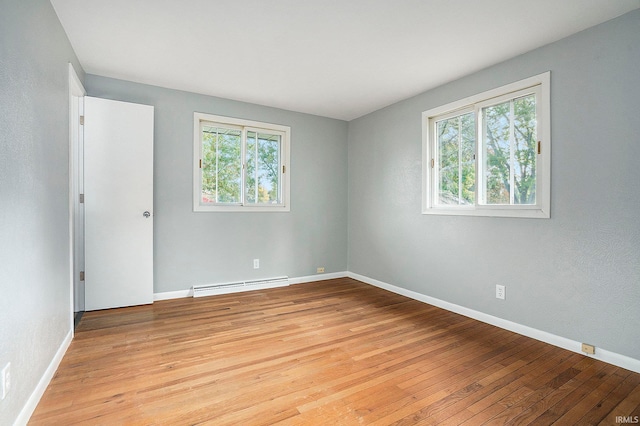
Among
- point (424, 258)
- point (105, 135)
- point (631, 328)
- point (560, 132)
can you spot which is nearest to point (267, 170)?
point (105, 135)

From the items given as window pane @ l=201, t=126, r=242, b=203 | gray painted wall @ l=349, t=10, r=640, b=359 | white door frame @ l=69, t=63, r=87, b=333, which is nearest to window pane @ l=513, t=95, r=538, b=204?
gray painted wall @ l=349, t=10, r=640, b=359

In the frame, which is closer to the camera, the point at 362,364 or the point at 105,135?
the point at 362,364

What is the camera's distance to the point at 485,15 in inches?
87.4

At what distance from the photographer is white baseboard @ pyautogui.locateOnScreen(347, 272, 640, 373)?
219 cm

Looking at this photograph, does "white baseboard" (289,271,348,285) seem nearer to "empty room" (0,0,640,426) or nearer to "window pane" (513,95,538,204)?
"empty room" (0,0,640,426)

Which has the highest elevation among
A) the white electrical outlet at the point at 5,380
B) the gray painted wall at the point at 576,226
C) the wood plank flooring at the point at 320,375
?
the gray painted wall at the point at 576,226

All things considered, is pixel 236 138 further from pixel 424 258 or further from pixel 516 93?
pixel 516 93

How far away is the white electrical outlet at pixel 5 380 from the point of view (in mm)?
1366

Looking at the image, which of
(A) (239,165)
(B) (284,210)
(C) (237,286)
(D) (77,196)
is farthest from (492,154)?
(D) (77,196)

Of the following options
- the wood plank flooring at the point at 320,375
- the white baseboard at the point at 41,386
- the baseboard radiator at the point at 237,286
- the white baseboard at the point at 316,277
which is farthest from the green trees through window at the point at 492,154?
the white baseboard at the point at 41,386

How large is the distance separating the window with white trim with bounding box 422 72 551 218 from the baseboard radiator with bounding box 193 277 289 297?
2.22m

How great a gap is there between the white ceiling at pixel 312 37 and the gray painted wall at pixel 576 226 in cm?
21

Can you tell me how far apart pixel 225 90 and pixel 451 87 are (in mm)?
2634

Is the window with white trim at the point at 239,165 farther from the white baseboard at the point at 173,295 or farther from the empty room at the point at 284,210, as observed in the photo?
the white baseboard at the point at 173,295
